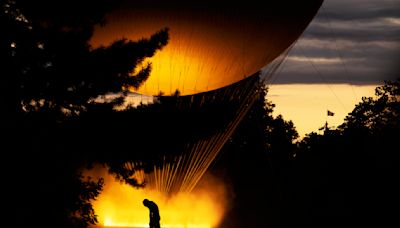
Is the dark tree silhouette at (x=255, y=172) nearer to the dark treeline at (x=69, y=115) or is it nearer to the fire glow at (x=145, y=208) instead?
the fire glow at (x=145, y=208)

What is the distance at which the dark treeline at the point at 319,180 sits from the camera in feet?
114

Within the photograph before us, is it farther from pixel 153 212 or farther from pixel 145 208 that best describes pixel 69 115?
pixel 145 208

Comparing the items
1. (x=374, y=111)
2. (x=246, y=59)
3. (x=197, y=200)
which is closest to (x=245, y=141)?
(x=374, y=111)

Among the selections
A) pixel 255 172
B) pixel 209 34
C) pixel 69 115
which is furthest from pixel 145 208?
pixel 255 172

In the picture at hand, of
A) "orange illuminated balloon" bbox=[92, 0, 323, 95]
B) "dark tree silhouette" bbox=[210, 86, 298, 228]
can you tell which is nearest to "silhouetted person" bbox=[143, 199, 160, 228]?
"orange illuminated balloon" bbox=[92, 0, 323, 95]

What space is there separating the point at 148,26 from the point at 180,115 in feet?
14.0

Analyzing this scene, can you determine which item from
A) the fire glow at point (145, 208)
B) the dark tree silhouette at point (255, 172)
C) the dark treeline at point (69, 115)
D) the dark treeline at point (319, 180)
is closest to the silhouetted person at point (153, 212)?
the dark treeline at point (69, 115)

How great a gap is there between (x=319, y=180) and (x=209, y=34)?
13.0 metres

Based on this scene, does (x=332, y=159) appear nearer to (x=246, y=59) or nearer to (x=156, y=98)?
(x=246, y=59)

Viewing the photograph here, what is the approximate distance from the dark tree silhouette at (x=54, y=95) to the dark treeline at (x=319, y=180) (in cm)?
1247

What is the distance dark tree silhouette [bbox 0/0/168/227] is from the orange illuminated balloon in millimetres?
5190

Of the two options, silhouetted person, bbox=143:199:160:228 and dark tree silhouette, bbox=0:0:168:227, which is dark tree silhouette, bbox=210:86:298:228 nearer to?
silhouetted person, bbox=143:199:160:228

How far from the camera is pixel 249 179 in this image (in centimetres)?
4609

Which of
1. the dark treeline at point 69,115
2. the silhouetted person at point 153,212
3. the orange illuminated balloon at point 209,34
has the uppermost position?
the orange illuminated balloon at point 209,34
